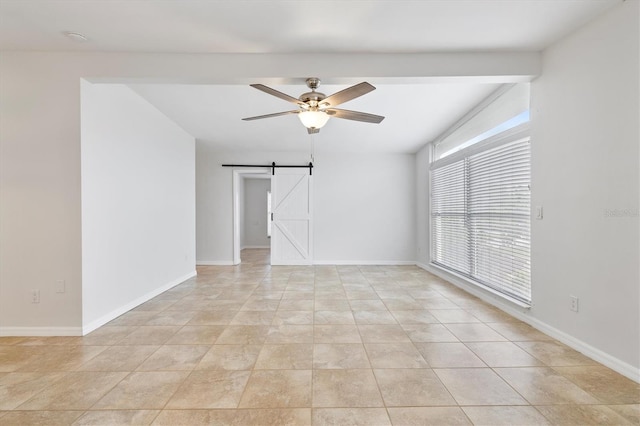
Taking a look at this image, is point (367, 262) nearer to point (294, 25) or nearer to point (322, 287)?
point (322, 287)

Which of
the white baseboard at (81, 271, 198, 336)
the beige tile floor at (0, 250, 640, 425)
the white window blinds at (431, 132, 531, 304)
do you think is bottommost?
the beige tile floor at (0, 250, 640, 425)

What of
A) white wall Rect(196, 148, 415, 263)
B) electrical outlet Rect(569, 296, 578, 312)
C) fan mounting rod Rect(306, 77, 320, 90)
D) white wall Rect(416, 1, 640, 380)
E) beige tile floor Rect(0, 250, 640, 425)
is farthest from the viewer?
white wall Rect(196, 148, 415, 263)

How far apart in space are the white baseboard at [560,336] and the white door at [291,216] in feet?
10.7

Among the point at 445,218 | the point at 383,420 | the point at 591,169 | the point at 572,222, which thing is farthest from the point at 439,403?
the point at 445,218

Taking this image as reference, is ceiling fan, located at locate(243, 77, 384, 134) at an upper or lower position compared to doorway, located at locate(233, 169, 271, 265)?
upper

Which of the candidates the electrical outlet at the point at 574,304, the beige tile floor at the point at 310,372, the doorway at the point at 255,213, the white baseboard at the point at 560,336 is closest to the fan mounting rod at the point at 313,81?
the beige tile floor at the point at 310,372

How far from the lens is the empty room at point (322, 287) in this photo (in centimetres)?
185

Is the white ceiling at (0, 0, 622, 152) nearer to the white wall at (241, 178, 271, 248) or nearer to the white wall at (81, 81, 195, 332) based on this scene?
the white wall at (81, 81, 195, 332)

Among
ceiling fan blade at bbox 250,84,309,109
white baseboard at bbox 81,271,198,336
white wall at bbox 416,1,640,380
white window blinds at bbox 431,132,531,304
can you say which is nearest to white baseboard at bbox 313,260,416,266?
white window blinds at bbox 431,132,531,304

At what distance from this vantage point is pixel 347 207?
6.45 m

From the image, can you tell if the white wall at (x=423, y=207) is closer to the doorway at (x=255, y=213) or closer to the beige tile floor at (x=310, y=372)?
the beige tile floor at (x=310, y=372)

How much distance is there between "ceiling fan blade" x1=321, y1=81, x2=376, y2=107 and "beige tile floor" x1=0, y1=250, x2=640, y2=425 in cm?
214

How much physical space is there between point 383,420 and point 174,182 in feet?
13.8

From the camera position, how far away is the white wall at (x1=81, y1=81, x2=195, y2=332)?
9.29 ft
